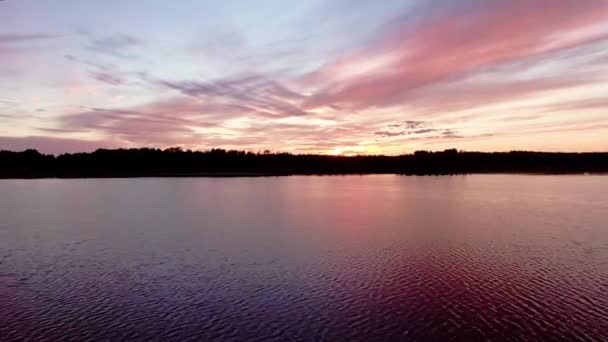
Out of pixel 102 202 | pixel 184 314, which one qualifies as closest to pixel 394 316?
pixel 184 314

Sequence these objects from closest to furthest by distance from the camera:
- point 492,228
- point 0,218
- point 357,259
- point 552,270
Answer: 1. point 552,270
2. point 357,259
3. point 492,228
4. point 0,218

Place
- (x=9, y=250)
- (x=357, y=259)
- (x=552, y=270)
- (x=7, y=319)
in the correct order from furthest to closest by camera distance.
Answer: (x=9, y=250), (x=357, y=259), (x=552, y=270), (x=7, y=319)

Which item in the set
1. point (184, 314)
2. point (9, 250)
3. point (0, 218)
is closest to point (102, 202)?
point (0, 218)

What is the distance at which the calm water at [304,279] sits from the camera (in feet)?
58.7

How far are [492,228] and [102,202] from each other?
6096 centimetres

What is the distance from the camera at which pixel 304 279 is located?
2520cm

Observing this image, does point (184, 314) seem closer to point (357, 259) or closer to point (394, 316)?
point (394, 316)

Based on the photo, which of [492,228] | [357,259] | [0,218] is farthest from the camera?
[0,218]

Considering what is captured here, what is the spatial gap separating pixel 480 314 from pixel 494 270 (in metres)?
8.93

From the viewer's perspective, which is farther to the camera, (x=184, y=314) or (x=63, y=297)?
(x=63, y=297)

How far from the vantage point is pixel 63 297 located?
21688mm

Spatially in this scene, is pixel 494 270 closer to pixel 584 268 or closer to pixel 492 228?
pixel 584 268

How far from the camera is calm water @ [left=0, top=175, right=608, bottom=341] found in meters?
17.9

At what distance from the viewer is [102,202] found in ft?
238
